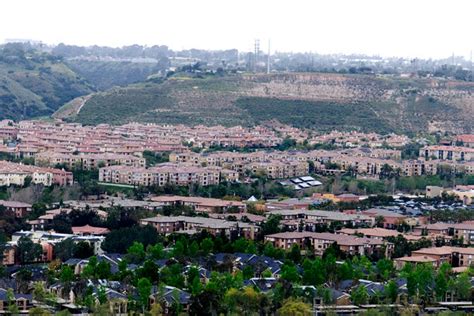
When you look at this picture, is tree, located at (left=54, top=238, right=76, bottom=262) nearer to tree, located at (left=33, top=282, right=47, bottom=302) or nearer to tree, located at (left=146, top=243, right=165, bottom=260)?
tree, located at (left=146, top=243, right=165, bottom=260)

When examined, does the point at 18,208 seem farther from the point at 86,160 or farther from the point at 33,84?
the point at 33,84

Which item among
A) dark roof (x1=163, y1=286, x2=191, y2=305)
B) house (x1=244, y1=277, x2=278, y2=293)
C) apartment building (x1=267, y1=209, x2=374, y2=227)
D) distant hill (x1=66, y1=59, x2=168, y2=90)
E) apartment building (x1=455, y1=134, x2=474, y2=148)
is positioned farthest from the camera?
distant hill (x1=66, y1=59, x2=168, y2=90)

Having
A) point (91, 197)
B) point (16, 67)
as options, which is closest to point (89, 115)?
point (16, 67)

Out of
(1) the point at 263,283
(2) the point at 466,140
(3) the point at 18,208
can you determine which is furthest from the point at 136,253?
(2) the point at 466,140

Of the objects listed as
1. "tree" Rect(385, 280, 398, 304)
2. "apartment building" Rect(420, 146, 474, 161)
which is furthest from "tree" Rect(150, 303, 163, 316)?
"apartment building" Rect(420, 146, 474, 161)

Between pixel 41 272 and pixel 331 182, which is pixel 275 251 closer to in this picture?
pixel 41 272
